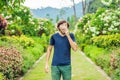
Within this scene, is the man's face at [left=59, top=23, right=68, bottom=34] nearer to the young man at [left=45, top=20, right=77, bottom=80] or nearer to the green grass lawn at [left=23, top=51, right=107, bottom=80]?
the young man at [left=45, top=20, right=77, bottom=80]

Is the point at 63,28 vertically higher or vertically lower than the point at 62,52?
higher

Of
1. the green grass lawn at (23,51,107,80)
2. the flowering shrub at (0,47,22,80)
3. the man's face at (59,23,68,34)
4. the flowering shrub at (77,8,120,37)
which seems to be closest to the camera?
the man's face at (59,23,68,34)

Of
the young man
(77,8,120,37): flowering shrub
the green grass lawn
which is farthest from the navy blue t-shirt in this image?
(77,8,120,37): flowering shrub

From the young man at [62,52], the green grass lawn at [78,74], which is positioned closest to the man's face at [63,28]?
the young man at [62,52]

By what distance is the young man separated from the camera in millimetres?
8078

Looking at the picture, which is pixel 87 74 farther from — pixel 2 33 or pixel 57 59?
pixel 2 33

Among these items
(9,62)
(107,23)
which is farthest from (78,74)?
(107,23)

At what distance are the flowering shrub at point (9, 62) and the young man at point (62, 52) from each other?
12.4 feet

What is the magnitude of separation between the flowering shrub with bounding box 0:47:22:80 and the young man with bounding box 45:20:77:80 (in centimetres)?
377

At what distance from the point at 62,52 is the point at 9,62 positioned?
450 centimetres

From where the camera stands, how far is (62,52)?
819 cm

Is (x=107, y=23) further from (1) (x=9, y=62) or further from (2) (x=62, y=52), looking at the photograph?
(2) (x=62, y=52)

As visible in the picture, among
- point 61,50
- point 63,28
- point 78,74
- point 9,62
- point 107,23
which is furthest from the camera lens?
point 107,23

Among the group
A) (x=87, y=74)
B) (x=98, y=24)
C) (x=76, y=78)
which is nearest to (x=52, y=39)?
(x=76, y=78)
